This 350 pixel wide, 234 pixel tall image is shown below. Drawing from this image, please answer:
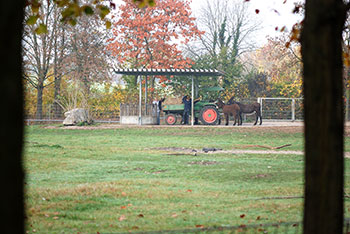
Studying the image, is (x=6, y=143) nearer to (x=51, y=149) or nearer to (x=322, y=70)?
(x=322, y=70)

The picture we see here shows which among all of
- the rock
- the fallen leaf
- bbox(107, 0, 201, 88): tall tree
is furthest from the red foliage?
the fallen leaf

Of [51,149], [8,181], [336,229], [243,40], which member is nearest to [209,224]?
[336,229]

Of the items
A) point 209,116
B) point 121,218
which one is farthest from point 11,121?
point 209,116

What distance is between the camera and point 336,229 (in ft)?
11.7

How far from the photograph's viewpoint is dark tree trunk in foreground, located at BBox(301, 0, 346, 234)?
345cm

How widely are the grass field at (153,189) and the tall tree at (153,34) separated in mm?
22505

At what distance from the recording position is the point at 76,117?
31.0m

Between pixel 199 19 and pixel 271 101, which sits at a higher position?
pixel 199 19

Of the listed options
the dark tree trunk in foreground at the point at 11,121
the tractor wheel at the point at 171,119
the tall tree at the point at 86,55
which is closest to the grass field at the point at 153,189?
the dark tree trunk in foreground at the point at 11,121

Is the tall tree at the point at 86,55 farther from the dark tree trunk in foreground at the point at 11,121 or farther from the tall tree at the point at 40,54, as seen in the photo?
the dark tree trunk in foreground at the point at 11,121

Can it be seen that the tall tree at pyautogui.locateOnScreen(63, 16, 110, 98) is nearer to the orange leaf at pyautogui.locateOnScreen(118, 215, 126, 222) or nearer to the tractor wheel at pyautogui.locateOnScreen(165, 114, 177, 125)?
the tractor wheel at pyautogui.locateOnScreen(165, 114, 177, 125)

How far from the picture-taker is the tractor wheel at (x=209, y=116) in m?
30.3

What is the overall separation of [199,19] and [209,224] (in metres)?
43.0

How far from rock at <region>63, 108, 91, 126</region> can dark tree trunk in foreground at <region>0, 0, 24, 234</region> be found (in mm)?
28668
